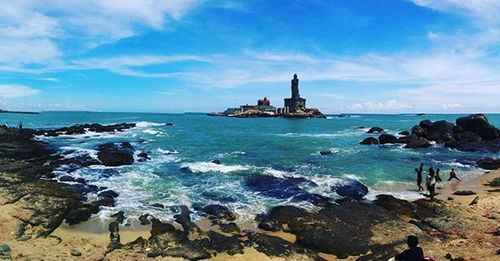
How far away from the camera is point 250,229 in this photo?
57.3 ft

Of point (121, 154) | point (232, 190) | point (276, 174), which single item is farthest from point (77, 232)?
point (121, 154)

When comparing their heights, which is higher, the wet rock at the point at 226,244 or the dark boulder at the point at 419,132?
the dark boulder at the point at 419,132

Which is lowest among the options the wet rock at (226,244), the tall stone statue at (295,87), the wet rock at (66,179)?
the wet rock at (226,244)

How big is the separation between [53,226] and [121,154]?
18.7 metres

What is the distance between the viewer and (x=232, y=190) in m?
24.4

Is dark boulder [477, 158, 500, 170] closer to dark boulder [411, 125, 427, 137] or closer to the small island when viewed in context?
dark boulder [411, 125, 427, 137]

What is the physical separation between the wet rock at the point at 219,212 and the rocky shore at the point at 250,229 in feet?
0.17

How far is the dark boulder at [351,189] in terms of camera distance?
23.5 meters

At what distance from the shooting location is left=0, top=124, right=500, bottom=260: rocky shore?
1411 centimetres

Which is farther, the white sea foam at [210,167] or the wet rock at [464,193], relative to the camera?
the white sea foam at [210,167]

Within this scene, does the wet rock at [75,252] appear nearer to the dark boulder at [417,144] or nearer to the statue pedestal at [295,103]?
the dark boulder at [417,144]

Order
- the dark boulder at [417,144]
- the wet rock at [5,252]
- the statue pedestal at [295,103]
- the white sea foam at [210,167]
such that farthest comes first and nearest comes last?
the statue pedestal at [295,103] → the dark boulder at [417,144] → the white sea foam at [210,167] → the wet rock at [5,252]

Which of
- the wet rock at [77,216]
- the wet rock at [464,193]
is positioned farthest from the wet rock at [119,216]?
the wet rock at [464,193]

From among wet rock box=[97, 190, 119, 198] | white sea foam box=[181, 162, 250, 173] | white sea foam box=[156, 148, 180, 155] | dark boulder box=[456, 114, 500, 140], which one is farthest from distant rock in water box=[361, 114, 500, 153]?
wet rock box=[97, 190, 119, 198]
